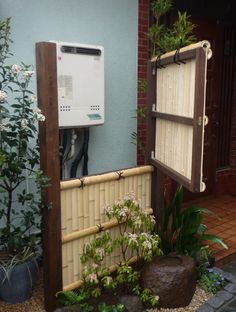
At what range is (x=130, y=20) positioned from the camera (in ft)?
12.0

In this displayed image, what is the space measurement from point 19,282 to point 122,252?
86 cm

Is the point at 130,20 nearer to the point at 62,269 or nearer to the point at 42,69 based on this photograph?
the point at 42,69

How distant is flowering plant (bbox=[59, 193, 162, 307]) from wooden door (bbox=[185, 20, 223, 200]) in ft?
7.50

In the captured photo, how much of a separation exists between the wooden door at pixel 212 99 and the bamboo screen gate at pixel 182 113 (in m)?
2.13

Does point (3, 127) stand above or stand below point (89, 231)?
above

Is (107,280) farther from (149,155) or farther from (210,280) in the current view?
(149,155)

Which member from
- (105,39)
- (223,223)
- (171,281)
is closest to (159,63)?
(105,39)

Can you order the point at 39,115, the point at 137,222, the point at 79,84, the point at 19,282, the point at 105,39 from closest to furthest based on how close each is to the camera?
the point at 39,115 < the point at 19,282 < the point at 137,222 < the point at 79,84 < the point at 105,39

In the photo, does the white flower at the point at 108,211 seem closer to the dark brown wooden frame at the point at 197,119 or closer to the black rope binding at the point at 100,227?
the black rope binding at the point at 100,227

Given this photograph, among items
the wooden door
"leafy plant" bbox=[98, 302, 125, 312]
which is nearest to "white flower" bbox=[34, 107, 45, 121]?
"leafy plant" bbox=[98, 302, 125, 312]

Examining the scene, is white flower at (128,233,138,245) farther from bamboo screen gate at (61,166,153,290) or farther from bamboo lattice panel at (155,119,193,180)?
bamboo lattice panel at (155,119,193,180)

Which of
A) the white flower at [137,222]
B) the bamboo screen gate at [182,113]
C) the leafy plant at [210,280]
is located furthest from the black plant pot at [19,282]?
the leafy plant at [210,280]

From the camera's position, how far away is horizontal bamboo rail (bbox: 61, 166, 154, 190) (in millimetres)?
2642

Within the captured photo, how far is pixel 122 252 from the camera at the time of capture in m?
2.97
